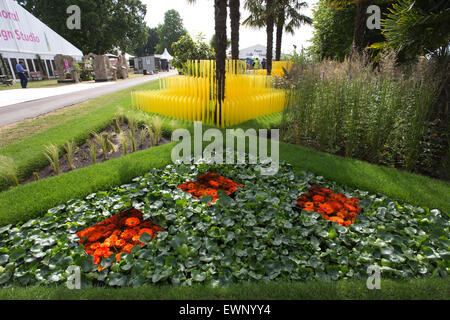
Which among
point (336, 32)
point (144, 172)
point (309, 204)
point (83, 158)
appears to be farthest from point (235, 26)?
point (309, 204)

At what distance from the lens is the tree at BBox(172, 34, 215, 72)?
39.5 feet

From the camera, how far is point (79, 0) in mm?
26281

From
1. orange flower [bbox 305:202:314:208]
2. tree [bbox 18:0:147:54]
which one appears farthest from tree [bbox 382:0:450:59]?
tree [bbox 18:0:147:54]

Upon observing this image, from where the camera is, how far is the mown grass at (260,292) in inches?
70.5

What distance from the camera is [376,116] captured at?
4000 millimetres

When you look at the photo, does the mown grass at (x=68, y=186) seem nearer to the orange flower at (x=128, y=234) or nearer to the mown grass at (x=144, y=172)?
the mown grass at (x=144, y=172)

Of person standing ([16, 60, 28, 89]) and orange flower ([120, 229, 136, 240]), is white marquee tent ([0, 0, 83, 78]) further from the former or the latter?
orange flower ([120, 229, 136, 240])

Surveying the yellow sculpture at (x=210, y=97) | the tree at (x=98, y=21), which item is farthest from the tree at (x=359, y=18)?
the tree at (x=98, y=21)

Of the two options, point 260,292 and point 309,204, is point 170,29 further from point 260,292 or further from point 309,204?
point 260,292

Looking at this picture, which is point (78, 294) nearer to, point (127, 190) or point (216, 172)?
point (127, 190)

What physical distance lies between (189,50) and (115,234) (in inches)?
446

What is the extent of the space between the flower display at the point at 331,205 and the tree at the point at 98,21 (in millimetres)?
32674
